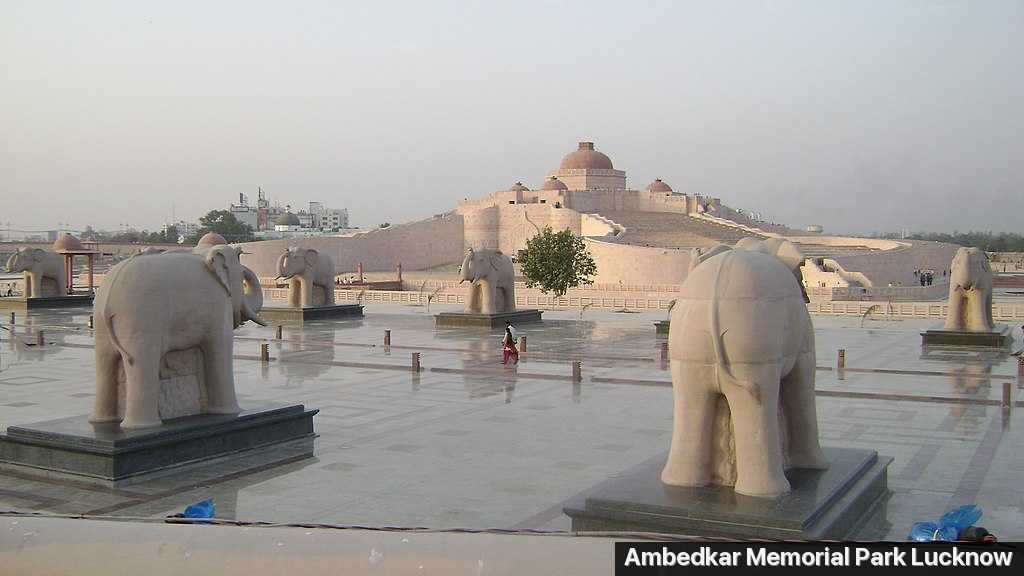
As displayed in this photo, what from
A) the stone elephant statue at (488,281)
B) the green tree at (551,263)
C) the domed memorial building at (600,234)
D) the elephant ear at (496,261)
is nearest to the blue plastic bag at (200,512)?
the stone elephant statue at (488,281)

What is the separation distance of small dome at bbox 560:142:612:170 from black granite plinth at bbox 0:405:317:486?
61000mm

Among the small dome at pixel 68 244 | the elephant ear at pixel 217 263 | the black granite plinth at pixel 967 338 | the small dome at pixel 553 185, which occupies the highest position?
the small dome at pixel 553 185

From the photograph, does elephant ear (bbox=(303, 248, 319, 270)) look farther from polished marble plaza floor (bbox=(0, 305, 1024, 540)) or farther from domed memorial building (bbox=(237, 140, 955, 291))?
domed memorial building (bbox=(237, 140, 955, 291))

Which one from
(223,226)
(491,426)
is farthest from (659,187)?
Answer: (491,426)

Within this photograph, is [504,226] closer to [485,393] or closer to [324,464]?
[485,393]

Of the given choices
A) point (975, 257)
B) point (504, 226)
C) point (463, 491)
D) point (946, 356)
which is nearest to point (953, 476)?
point (463, 491)

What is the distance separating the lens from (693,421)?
20.2 ft

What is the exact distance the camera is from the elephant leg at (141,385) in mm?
8273

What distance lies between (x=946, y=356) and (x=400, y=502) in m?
12.4

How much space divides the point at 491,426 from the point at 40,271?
2184 cm

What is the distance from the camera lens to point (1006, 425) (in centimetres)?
1043

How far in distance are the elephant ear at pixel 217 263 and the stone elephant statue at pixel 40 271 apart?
827 inches

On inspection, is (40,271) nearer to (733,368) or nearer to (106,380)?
(106,380)
